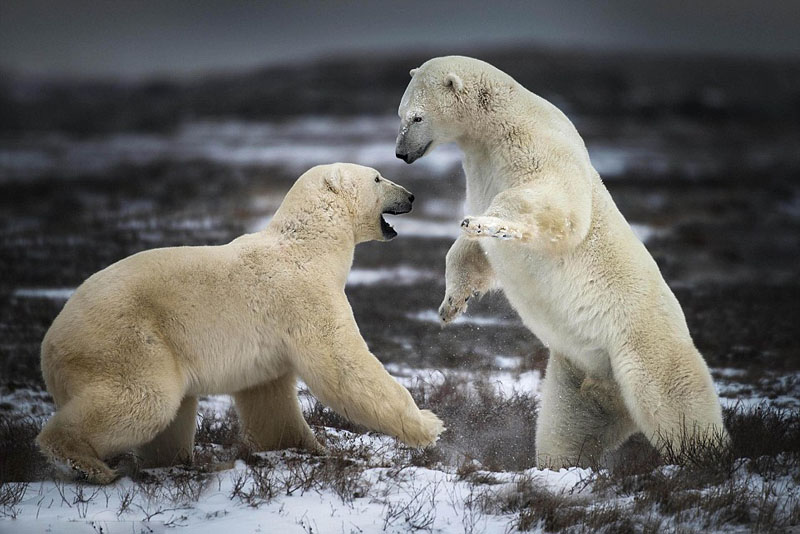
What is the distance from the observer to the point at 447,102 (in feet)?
17.8

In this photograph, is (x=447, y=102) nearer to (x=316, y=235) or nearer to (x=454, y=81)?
(x=454, y=81)

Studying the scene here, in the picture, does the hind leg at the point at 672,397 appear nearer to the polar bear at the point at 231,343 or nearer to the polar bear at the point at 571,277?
the polar bear at the point at 571,277

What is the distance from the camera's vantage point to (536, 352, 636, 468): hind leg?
5.57 metres

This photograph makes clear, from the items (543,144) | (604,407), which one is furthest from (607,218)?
(604,407)

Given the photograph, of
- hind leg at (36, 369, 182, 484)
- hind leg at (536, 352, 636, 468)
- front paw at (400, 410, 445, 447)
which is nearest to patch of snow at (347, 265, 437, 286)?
hind leg at (536, 352, 636, 468)

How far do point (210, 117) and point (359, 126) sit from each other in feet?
32.2

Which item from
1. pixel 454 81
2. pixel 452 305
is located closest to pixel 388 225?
pixel 452 305

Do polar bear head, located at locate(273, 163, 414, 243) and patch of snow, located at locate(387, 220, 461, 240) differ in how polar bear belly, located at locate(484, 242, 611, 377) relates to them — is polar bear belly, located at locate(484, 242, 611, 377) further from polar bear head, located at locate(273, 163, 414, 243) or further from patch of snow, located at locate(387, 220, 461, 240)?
patch of snow, located at locate(387, 220, 461, 240)

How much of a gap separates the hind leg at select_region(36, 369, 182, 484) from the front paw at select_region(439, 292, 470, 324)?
2123mm

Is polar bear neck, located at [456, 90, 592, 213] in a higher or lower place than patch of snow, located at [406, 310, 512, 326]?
higher

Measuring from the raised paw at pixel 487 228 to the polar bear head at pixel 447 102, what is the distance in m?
1.05

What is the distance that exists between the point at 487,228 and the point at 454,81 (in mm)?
1272

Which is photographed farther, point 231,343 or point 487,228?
point 231,343

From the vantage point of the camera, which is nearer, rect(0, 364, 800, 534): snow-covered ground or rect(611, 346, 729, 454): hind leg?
rect(0, 364, 800, 534): snow-covered ground
